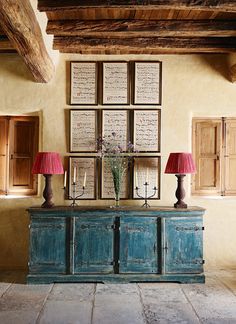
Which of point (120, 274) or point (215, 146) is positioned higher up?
point (215, 146)

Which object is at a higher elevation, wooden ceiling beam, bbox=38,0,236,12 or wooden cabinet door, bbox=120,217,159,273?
wooden ceiling beam, bbox=38,0,236,12

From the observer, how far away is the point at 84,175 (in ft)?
18.0

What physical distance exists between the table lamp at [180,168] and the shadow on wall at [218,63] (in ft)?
4.57

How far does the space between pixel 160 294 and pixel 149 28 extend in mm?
3016

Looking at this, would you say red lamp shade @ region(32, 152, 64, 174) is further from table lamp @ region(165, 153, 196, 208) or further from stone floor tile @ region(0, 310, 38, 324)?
stone floor tile @ region(0, 310, 38, 324)

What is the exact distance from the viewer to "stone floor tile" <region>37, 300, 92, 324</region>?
3.62 meters

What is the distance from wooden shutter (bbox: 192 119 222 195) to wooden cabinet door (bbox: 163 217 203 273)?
98 centimetres

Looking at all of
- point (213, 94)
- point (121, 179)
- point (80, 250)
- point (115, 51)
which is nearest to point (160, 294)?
point (80, 250)

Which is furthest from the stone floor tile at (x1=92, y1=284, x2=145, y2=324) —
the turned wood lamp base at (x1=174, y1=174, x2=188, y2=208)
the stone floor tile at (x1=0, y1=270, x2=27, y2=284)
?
the turned wood lamp base at (x1=174, y1=174, x2=188, y2=208)

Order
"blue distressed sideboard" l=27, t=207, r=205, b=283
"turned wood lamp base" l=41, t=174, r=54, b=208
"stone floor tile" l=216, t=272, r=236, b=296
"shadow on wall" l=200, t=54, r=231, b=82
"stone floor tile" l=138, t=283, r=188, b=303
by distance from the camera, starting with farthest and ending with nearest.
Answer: "shadow on wall" l=200, t=54, r=231, b=82
"turned wood lamp base" l=41, t=174, r=54, b=208
"blue distressed sideboard" l=27, t=207, r=205, b=283
"stone floor tile" l=216, t=272, r=236, b=296
"stone floor tile" l=138, t=283, r=188, b=303

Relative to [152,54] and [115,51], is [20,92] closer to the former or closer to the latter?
[115,51]

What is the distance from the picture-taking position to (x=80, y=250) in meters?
4.83

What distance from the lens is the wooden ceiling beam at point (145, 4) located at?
12.2 ft

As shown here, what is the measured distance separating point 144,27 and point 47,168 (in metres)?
2.04
